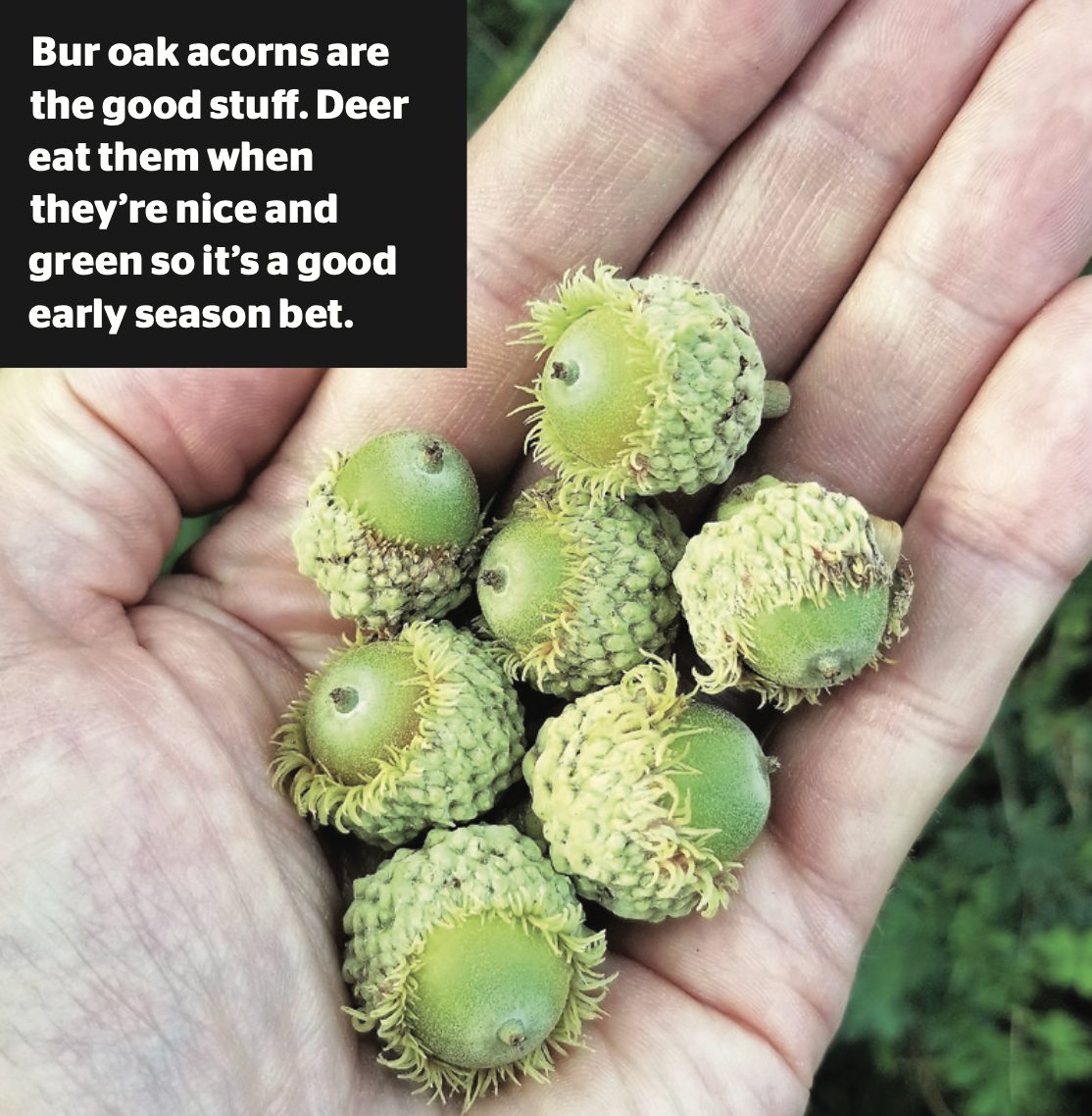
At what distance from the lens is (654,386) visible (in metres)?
3.14

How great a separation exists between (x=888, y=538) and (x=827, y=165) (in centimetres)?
124

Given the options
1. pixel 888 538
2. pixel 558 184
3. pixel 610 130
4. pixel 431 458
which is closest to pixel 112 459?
pixel 431 458

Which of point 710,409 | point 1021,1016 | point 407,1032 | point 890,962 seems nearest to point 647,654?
point 710,409

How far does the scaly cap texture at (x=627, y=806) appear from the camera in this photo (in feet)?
10.0

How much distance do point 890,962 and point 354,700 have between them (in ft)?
7.06

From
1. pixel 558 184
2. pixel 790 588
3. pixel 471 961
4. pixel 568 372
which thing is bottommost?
pixel 471 961

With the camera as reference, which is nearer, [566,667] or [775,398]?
[566,667]

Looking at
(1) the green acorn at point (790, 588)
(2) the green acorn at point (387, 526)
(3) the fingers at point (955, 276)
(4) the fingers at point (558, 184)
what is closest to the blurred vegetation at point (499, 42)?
(4) the fingers at point (558, 184)

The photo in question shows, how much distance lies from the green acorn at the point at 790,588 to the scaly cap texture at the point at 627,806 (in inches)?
8.1

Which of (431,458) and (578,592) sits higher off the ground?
(431,458)

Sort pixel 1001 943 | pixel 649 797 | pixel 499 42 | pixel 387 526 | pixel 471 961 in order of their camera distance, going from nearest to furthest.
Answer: pixel 471 961 → pixel 649 797 → pixel 387 526 → pixel 1001 943 → pixel 499 42

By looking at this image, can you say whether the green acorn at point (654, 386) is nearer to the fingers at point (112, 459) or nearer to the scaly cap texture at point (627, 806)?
the scaly cap texture at point (627, 806)

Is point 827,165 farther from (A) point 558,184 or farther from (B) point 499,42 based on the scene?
(B) point 499,42

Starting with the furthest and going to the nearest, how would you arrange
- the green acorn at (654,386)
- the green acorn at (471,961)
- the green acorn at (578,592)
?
the green acorn at (578,592), the green acorn at (654,386), the green acorn at (471,961)
